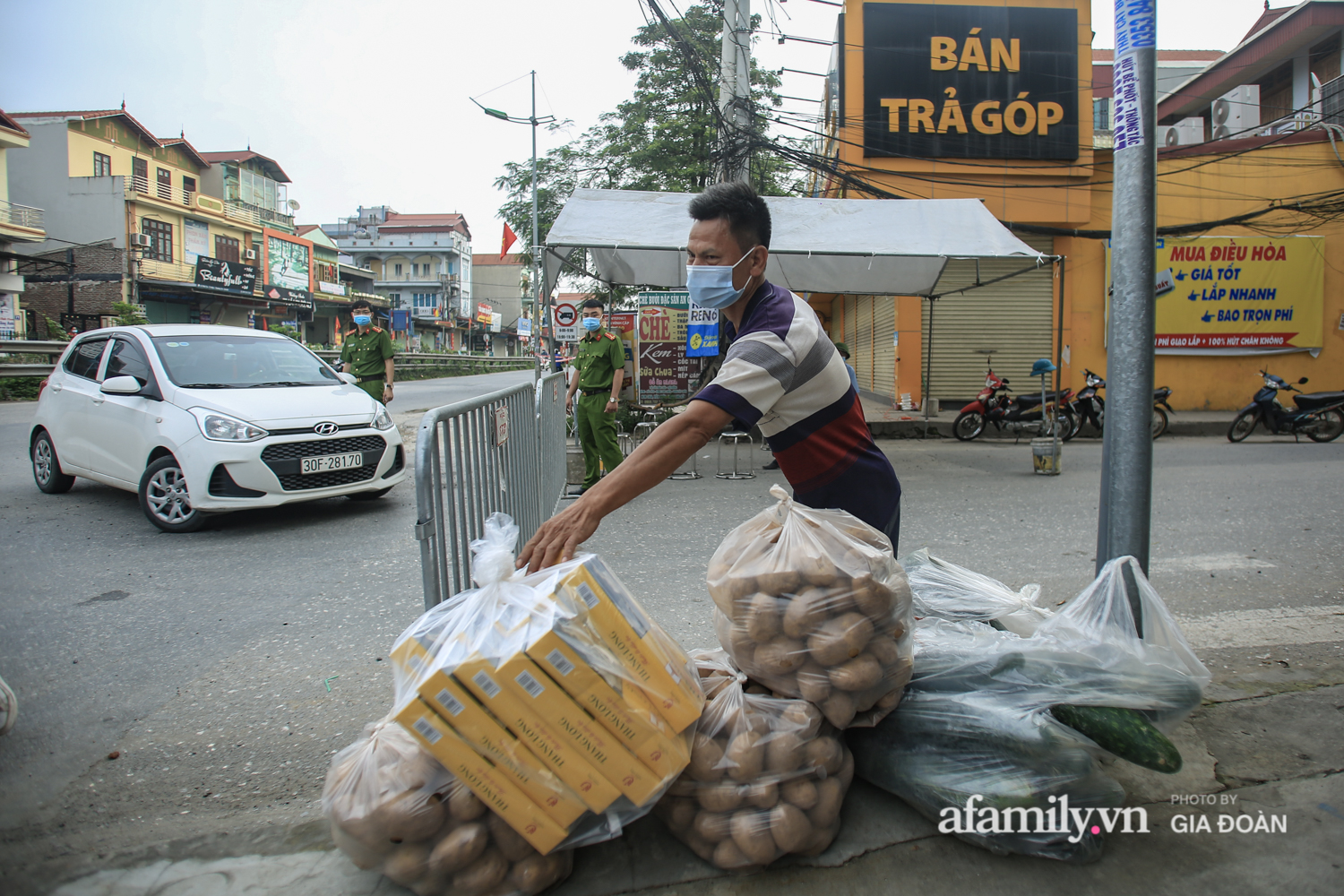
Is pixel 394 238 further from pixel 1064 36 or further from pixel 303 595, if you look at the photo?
pixel 303 595

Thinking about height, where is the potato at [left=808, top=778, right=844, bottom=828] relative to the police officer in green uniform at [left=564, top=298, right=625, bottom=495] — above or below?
below

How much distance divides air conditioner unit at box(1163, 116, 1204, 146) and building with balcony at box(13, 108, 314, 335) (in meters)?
33.8

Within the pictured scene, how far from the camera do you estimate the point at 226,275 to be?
34.9 m

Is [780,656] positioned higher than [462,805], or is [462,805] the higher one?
[780,656]

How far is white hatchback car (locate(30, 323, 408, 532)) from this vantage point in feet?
17.9

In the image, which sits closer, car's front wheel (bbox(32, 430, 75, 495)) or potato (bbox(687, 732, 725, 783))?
potato (bbox(687, 732, 725, 783))

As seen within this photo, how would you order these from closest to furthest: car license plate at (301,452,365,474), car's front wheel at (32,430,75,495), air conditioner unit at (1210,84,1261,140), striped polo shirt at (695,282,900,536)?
1. striped polo shirt at (695,282,900,536)
2. car license plate at (301,452,365,474)
3. car's front wheel at (32,430,75,495)
4. air conditioner unit at (1210,84,1261,140)

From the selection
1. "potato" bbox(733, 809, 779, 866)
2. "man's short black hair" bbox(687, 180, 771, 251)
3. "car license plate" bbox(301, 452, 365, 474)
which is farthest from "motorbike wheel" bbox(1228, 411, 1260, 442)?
"potato" bbox(733, 809, 779, 866)

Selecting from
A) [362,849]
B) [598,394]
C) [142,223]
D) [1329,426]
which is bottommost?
[362,849]

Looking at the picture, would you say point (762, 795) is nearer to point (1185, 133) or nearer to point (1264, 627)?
point (1264, 627)

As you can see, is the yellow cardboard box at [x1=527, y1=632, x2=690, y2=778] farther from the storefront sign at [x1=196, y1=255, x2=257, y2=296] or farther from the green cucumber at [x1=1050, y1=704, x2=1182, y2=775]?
the storefront sign at [x1=196, y1=255, x2=257, y2=296]

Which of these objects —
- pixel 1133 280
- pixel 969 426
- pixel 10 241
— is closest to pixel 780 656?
pixel 1133 280

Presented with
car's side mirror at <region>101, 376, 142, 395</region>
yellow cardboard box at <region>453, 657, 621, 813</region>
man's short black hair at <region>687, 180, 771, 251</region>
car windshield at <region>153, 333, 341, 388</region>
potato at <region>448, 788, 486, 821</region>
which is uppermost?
man's short black hair at <region>687, 180, 771, 251</region>

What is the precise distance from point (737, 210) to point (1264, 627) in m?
3.30
